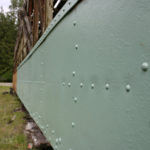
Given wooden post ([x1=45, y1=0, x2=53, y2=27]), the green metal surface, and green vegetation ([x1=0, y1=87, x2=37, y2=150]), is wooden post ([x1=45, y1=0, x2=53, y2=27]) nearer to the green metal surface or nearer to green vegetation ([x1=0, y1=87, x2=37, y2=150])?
the green metal surface

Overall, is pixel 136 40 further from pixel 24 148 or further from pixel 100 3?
pixel 24 148

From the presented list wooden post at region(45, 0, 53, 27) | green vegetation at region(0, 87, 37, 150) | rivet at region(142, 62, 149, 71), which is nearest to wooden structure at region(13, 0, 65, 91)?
wooden post at region(45, 0, 53, 27)

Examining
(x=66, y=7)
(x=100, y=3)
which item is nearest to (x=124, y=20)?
(x=100, y=3)

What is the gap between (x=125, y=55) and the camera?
63 cm

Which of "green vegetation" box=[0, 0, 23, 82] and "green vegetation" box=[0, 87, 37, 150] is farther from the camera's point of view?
"green vegetation" box=[0, 0, 23, 82]

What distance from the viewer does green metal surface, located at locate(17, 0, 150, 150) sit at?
22.3 inches

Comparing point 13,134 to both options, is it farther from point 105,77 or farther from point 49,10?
point 105,77

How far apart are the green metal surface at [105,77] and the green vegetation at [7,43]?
2722cm

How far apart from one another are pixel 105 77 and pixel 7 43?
98.7 feet

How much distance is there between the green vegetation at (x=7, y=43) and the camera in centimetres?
2703

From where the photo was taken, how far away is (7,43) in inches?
1111

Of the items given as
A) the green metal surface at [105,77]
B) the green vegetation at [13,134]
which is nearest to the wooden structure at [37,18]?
the green metal surface at [105,77]

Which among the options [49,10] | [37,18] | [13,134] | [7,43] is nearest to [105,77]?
[49,10]

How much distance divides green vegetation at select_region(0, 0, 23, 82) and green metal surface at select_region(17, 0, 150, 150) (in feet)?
89.3
